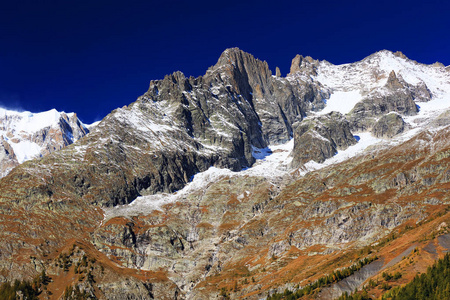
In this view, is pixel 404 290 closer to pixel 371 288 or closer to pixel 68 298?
pixel 371 288

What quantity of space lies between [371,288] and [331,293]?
21.0m

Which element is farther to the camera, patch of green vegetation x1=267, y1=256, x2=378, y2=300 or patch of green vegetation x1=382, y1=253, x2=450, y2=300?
patch of green vegetation x1=267, y1=256, x2=378, y2=300

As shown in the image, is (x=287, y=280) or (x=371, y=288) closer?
(x=371, y=288)

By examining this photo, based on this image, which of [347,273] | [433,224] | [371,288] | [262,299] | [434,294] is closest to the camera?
[434,294]

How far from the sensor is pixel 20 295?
197m

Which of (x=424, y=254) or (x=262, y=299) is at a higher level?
(x=424, y=254)

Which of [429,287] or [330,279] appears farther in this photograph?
[330,279]

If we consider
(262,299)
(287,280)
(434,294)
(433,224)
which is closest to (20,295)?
(262,299)

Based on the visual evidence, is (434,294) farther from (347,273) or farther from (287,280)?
(287,280)

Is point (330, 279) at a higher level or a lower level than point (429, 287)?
higher

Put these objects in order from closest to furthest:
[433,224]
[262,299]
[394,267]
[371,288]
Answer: [371,288] → [394,267] → [433,224] → [262,299]

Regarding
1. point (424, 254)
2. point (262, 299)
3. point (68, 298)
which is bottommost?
point (262, 299)

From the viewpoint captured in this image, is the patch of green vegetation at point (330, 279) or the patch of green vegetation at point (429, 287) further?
the patch of green vegetation at point (330, 279)

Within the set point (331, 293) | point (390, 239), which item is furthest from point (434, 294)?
point (390, 239)
